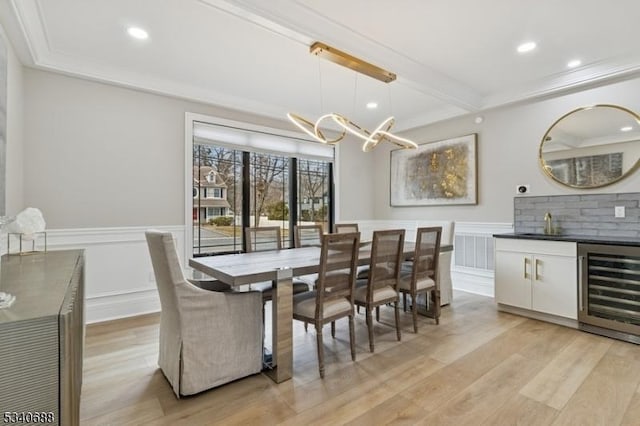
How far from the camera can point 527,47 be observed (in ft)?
9.70

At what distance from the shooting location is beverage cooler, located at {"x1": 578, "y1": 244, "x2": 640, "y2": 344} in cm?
276

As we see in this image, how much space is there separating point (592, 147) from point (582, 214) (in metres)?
0.74

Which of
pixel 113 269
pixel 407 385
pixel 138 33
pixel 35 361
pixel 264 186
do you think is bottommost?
pixel 407 385

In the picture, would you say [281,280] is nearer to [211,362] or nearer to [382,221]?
[211,362]

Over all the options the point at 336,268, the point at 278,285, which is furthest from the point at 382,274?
the point at 278,285

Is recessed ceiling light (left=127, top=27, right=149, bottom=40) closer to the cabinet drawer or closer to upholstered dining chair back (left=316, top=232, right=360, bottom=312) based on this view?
upholstered dining chair back (left=316, top=232, right=360, bottom=312)

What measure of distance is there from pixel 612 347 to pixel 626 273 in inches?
25.8

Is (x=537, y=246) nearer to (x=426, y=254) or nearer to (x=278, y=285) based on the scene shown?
(x=426, y=254)

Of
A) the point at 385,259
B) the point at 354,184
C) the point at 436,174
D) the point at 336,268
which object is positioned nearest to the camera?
the point at 336,268

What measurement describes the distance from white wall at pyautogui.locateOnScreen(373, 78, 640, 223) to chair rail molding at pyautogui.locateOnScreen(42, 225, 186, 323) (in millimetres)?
4087

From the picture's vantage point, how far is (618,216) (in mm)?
3305

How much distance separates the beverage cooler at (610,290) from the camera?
9.04 ft

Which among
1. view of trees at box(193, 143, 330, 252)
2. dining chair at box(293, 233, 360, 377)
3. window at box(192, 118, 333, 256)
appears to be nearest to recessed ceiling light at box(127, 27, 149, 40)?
window at box(192, 118, 333, 256)

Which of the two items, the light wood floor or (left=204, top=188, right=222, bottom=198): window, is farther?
(left=204, top=188, right=222, bottom=198): window
